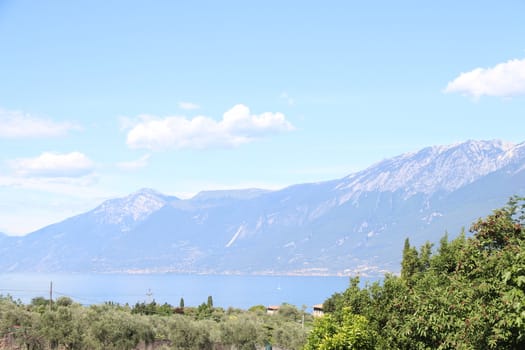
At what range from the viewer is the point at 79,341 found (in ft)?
136

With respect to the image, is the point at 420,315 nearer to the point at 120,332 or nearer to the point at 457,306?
the point at 457,306

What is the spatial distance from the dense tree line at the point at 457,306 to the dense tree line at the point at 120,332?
2125cm

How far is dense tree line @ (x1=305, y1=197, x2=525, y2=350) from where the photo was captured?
49.8ft

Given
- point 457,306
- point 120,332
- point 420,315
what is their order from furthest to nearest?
point 120,332, point 420,315, point 457,306

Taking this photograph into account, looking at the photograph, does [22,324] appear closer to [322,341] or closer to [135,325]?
[135,325]

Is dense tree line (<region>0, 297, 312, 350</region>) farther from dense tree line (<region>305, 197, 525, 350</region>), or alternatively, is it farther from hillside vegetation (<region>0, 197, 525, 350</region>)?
dense tree line (<region>305, 197, 525, 350</region>)

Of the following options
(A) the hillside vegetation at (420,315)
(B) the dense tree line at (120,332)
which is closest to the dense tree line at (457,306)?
(A) the hillside vegetation at (420,315)

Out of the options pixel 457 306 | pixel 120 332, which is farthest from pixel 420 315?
pixel 120 332

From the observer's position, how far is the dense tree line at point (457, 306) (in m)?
15.2

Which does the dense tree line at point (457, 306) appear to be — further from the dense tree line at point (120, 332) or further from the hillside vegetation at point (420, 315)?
the dense tree line at point (120, 332)

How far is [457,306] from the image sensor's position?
18359 mm

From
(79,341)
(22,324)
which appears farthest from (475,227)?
(22,324)

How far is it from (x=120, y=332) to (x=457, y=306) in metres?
29.7

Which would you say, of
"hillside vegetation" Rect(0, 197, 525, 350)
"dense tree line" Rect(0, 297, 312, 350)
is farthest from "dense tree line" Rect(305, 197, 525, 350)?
"dense tree line" Rect(0, 297, 312, 350)
